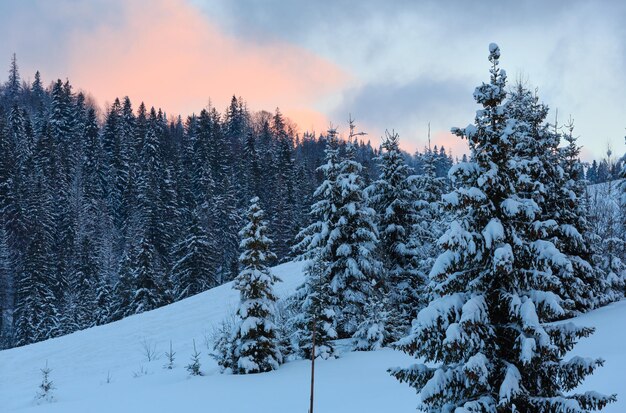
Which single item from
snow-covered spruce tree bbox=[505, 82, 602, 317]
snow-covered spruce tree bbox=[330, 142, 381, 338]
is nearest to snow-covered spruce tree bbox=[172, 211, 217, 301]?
snow-covered spruce tree bbox=[330, 142, 381, 338]

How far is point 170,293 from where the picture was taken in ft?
168

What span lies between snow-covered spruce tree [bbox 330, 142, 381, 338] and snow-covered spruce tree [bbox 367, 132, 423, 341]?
9.51 ft

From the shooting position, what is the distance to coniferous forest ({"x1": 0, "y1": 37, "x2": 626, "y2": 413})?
6617 millimetres

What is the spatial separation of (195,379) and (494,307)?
1217cm

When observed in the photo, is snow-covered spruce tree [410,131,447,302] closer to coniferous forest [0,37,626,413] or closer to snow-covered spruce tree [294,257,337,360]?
coniferous forest [0,37,626,413]

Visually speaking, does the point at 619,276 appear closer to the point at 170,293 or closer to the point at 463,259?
the point at 463,259

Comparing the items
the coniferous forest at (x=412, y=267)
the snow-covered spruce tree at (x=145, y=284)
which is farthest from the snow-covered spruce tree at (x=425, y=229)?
the snow-covered spruce tree at (x=145, y=284)

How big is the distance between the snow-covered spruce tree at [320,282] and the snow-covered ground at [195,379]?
1036 millimetres

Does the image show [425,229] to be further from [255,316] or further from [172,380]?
[172,380]

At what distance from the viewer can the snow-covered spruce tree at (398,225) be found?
23188 millimetres

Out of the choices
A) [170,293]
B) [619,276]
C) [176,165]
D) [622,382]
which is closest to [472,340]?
[622,382]

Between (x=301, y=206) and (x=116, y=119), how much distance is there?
176 feet

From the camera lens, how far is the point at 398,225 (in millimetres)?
23344

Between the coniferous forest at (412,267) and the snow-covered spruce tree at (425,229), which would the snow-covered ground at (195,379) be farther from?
the snow-covered spruce tree at (425,229)
